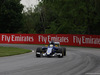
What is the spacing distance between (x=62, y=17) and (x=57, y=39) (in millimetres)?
11485

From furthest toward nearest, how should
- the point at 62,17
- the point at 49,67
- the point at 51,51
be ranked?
the point at 62,17, the point at 51,51, the point at 49,67

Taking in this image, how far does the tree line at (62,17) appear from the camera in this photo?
1713 inches

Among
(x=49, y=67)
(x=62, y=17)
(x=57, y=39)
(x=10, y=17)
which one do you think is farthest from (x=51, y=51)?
(x=10, y=17)

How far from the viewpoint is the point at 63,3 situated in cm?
4631

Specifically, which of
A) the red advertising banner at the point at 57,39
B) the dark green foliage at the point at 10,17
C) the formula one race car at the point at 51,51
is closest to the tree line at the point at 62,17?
the dark green foliage at the point at 10,17

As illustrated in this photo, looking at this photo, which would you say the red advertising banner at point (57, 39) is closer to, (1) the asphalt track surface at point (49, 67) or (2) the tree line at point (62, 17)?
(2) the tree line at point (62, 17)

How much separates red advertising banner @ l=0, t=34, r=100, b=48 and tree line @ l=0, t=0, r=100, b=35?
5181 mm

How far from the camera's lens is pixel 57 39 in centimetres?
4072

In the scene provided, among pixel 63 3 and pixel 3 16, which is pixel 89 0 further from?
pixel 3 16

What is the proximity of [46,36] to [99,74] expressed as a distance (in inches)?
1272

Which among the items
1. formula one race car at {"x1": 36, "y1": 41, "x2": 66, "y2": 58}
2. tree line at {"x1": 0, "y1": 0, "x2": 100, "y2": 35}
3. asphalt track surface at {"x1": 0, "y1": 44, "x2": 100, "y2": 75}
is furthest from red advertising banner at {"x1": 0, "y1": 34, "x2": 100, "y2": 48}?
asphalt track surface at {"x1": 0, "y1": 44, "x2": 100, "y2": 75}

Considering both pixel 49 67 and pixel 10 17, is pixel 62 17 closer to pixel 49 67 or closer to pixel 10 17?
pixel 10 17

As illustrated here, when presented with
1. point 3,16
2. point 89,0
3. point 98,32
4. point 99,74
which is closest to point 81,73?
point 99,74

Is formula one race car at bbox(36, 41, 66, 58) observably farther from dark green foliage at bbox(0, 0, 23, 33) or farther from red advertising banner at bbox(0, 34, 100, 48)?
dark green foliage at bbox(0, 0, 23, 33)
